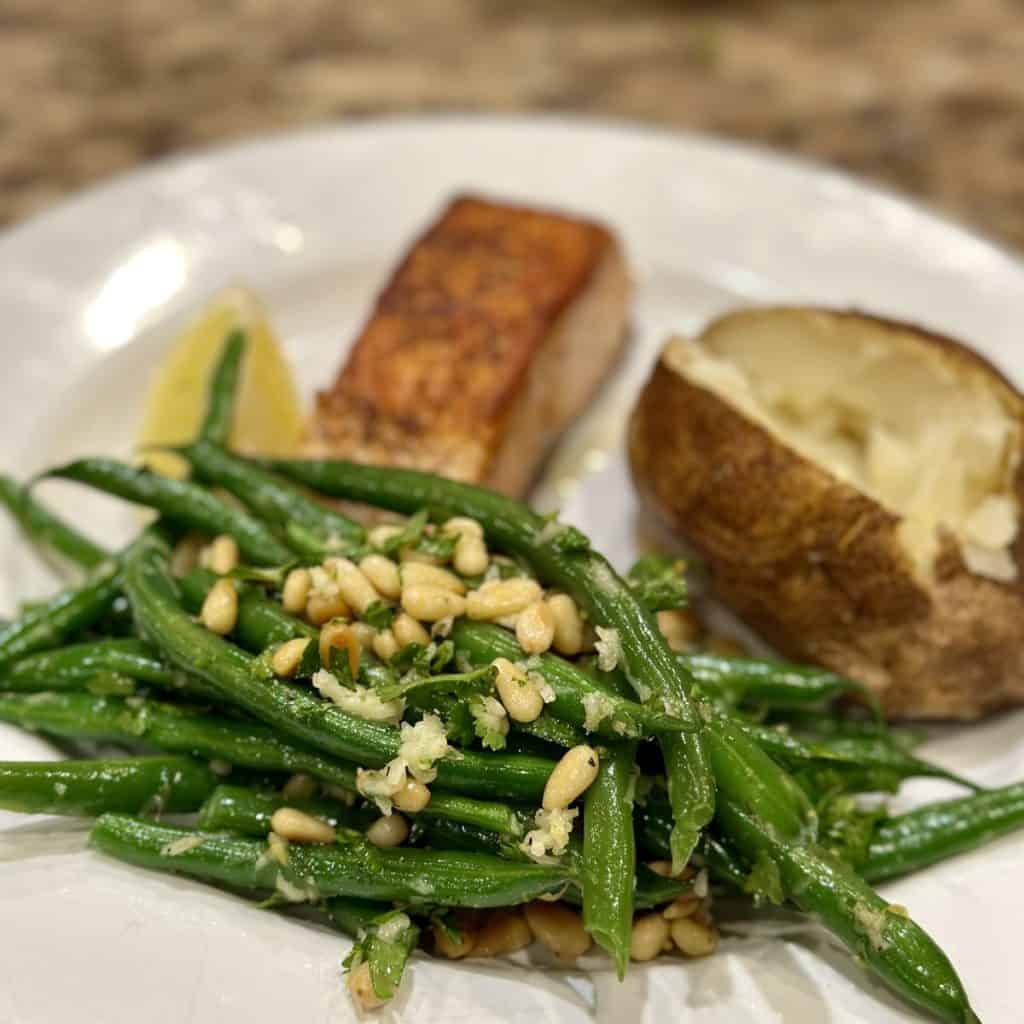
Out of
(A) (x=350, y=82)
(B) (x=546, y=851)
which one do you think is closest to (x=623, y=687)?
(B) (x=546, y=851)

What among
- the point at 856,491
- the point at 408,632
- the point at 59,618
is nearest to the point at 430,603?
the point at 408,632

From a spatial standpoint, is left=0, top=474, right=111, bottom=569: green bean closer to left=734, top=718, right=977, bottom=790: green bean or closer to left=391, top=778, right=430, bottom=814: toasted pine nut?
left=391, top=778, right=430, bottom=814: toasted pine nut

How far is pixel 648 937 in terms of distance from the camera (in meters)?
2.08

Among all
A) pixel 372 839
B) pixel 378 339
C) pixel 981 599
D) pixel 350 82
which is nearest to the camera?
pixel 372 839

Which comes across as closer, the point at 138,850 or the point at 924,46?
the point at 138,850

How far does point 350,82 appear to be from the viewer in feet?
16.4

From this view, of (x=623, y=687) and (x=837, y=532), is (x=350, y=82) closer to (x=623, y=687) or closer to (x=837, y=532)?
(x=837, y=532)

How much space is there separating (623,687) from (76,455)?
2.07 meters

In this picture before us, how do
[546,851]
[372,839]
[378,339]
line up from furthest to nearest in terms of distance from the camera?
[378,339]
[372,839]
[546,851]

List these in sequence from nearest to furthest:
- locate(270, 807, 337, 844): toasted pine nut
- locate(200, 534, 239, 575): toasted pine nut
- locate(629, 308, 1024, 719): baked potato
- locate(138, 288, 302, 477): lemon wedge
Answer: locate(270, 807, 337, 844): toasted pine nut < locate(200, 534, 239, 575): toasted pine nut < locate(629, 308, 1024, 719): baked potato < locate(138, 288, 302, 477): lemon wedge

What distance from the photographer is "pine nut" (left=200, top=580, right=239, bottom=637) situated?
7.16 feet

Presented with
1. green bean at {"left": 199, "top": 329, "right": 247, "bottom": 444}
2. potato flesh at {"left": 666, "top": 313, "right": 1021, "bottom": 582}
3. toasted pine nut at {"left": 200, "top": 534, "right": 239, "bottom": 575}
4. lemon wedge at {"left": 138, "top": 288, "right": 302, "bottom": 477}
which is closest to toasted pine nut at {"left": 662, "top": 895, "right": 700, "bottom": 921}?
potato flesh at {"left": 666, "top": 313, "right": 1021, "bottom": 582}

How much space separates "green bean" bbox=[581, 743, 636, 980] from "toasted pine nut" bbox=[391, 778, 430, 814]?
0.30 metres

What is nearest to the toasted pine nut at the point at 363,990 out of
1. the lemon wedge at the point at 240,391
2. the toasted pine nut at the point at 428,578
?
the toasted pine nut at the point at 428,578
